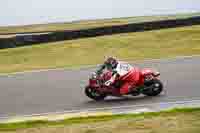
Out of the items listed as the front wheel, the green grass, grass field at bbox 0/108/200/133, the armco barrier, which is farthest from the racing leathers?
the armco barrier

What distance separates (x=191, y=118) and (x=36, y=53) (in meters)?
13.4

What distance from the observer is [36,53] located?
2152 cm

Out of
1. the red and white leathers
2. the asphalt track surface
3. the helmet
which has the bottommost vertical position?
the asphalt track surface

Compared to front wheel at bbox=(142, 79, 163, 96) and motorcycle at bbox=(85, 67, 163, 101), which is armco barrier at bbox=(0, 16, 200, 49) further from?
front wheel at bbox=(142, 79, 163, 96)

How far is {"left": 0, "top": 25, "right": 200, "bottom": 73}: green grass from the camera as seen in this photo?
18891 mm

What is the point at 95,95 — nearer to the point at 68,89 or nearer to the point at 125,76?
the point at 125,76

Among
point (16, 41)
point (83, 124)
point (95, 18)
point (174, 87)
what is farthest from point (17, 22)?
point (83, 124)

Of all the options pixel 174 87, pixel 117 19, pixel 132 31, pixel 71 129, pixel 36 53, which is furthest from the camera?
pixel 117 19

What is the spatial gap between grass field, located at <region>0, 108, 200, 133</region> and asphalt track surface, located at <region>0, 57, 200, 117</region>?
1639mm

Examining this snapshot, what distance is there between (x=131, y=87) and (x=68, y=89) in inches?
86.0

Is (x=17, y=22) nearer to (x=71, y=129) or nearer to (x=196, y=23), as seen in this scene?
(x=196, y=23)

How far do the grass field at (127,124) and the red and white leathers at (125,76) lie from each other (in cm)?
210

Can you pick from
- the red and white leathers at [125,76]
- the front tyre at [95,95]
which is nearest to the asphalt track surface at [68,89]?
the front tyre at [95,95]

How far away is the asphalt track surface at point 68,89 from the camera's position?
466 inches
